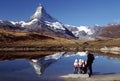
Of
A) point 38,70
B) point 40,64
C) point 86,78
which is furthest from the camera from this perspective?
point 40,64

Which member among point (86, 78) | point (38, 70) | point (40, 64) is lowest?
point (86, 78)

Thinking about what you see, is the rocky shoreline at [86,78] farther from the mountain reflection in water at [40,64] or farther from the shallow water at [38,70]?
the mountain reflection in water at [40,64]

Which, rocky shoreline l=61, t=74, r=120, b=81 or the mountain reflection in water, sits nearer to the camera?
rocky shoreline l=61, t=74, r=120, b=81

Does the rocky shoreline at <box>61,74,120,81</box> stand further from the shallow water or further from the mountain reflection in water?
the mountain reflection in water

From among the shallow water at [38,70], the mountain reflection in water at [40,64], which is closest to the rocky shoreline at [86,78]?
the shallow water at [38,70]

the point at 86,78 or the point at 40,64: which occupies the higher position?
the point at 40,64

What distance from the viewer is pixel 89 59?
37.8 metres

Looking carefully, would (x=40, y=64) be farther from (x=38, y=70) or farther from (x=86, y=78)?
(x=86, y=78)

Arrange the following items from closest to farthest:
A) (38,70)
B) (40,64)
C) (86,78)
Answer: (86,78) < (38,70) < (40,64)

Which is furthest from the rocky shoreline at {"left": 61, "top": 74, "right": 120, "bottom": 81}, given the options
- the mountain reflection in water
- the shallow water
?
the mountain reflection in water

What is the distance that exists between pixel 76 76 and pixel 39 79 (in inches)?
153

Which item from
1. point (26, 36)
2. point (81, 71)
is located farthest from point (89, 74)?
point (26, 36)

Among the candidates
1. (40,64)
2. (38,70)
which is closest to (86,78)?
(38,70)

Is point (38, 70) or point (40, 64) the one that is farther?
point (40, 64)
